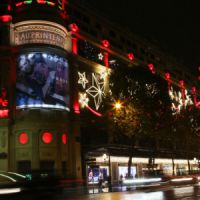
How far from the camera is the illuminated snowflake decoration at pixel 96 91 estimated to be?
56.3 meters

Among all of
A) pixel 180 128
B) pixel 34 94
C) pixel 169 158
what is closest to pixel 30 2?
pixel 34 94

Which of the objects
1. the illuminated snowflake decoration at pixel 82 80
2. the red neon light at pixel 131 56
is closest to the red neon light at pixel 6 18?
the illuminated snowflake decoration at pixel 82 80

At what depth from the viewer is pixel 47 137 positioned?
4769 centimetres

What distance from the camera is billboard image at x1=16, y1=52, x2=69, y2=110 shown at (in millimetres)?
47156

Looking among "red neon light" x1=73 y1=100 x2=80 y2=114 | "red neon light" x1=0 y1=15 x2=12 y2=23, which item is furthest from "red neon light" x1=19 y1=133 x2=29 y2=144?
"red neon light" x1=0 y1=15 x2=12 y2=23

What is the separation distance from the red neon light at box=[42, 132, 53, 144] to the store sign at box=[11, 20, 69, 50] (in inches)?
460

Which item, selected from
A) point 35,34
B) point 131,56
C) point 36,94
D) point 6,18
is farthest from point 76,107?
point 131,56

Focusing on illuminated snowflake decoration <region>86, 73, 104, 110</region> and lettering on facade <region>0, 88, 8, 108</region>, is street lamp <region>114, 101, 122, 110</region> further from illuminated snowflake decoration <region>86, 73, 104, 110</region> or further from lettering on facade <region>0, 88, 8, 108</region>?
lettering on facade <region>0, 88, 8, 108</region>

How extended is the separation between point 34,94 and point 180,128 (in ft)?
75.5

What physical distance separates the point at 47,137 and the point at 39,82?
6956 millimetres

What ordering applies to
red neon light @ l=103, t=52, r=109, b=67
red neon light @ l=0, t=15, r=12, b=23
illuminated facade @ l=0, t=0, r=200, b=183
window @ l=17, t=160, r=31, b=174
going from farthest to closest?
1. red neon light @ l=103, t=52, r=109, b=67
2. red neon light @ l=0, t=15, r=12, b=23
3. illuminated facade @ l=0, t=0, r=200, b=183
4. window @ l=17, t=160, r=31, b=174

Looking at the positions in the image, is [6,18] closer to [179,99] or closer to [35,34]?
[35,34]

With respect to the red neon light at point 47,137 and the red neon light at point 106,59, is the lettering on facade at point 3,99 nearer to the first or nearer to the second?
the red neon light at point 47,137

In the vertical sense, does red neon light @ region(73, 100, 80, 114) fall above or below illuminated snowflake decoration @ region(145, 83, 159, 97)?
below
